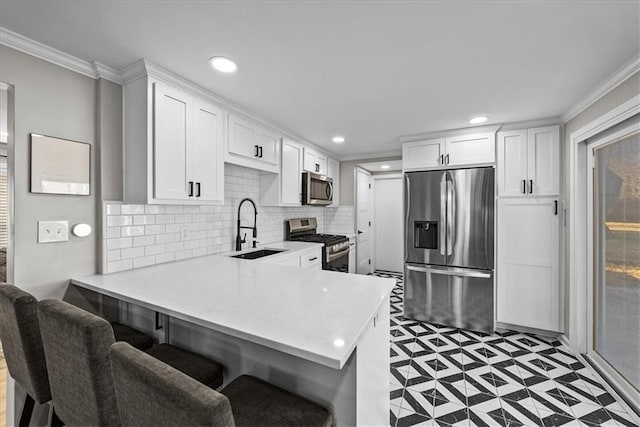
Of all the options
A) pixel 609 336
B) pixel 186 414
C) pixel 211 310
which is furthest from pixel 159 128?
pixel 609 336

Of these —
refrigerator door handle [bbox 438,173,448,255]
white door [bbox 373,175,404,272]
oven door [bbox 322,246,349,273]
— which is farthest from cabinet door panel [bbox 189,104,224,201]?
white door [bbox 373,175,404,272]

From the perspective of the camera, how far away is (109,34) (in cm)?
147

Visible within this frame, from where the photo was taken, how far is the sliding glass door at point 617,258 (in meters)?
1.89

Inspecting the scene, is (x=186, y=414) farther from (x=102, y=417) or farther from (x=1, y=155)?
(x=1, y=155)

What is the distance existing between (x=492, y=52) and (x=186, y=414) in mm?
2154

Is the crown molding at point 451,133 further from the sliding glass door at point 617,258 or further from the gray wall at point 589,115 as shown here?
the sliding glass door at point 617,258

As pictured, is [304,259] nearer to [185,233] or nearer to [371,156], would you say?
[185,233]

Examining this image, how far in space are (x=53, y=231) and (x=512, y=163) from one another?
3.93 meters

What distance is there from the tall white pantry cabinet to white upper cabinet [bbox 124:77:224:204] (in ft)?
9.93

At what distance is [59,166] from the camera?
1633 millimetres

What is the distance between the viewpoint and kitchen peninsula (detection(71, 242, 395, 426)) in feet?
3.25

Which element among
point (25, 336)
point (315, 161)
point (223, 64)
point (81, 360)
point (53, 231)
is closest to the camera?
point (81, 360)

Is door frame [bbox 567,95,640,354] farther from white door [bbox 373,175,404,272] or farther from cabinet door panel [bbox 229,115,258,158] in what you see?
white door [bbox 373,175,404,272]

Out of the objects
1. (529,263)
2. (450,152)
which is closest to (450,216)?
(450,152)
